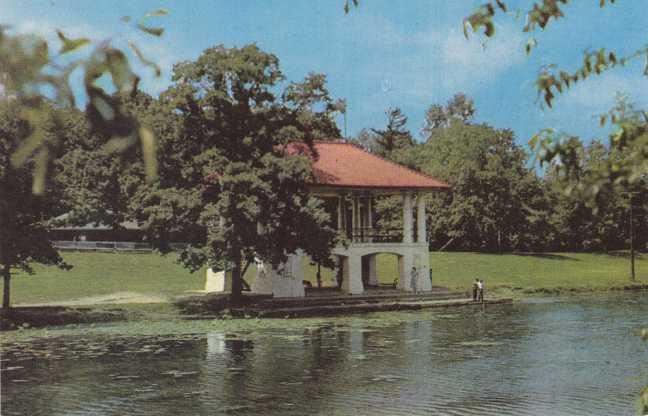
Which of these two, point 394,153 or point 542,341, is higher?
point 394,153

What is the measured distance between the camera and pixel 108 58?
64.7 inches

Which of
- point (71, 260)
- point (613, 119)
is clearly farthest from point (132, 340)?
point (71, 260)

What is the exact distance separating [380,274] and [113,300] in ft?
91.2

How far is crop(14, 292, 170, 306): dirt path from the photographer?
1604 inches

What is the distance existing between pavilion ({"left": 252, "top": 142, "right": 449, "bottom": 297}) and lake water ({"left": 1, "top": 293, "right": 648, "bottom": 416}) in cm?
986

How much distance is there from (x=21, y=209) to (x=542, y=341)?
20.8m

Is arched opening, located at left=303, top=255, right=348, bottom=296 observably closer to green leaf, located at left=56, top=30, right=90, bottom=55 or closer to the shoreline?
the shoreline

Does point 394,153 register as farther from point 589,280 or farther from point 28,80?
point 28,80

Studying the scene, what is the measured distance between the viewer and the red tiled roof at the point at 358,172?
4719 cm

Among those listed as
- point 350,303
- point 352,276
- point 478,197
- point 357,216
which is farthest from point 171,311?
point 478,197

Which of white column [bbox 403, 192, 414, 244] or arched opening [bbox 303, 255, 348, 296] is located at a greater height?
white column [bbox 403, 192, 414, 244]

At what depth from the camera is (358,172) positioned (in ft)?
161

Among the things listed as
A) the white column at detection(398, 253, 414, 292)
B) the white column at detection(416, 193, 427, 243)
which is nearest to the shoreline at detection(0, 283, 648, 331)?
the white column at detection(398, 253, 414, 292)

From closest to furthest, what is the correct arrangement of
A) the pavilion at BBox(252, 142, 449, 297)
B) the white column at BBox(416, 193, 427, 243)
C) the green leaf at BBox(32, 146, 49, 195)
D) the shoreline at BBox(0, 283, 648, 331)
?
the green leaf at BBox(32, 146, 49, 195)
the shoreline at BBox(0, 283, 648, 331)
the pavilion at BBox(252, 142, 449, 297)
the white column at BBox(416, 193, 427, 243)
